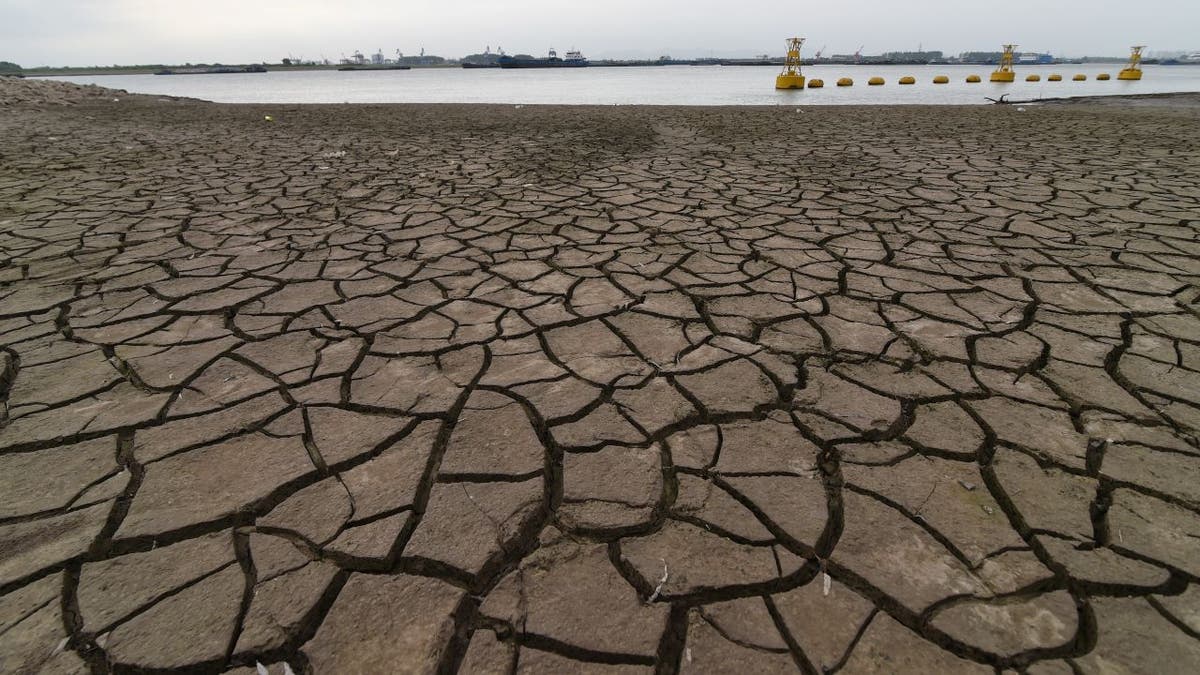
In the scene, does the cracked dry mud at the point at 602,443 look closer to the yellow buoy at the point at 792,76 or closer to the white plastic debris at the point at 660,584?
the white plastic debris at the point at 660,584

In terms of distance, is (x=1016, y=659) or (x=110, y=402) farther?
(x=110, y=402)

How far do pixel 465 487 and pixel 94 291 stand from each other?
2219 mm

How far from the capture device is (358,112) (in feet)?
34.6

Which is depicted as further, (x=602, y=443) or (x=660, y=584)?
(x=602, y=443)

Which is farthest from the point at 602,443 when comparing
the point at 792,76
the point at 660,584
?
the point at 792,76

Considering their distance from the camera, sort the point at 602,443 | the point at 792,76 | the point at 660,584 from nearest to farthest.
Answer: the point at 660,584 < the point at 602,443 < the point at 792,76

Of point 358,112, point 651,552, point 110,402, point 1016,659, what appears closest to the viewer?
point 1016,659

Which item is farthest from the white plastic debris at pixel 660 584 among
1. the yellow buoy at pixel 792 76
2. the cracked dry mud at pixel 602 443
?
the yellow buoy at pixel 792 76

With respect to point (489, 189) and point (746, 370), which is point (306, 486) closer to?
point (746, 370)

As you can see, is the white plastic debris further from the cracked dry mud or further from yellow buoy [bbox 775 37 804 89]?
yellow buoy [bbox 775 37 804 89]

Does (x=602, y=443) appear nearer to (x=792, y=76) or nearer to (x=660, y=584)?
(x=660, y=584)

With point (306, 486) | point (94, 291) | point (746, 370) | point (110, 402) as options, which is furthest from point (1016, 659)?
point (94, 291)

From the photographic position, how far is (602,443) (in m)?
1.47

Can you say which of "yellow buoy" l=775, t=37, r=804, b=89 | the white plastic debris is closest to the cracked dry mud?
the white plastic debris
